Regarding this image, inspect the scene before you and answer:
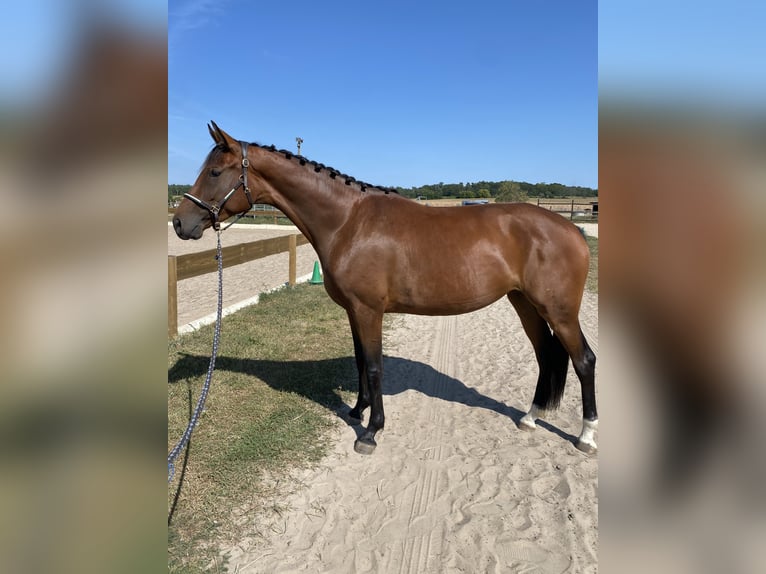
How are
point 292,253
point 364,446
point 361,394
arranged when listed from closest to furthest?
point 364,446, point 361,394, point 292,253

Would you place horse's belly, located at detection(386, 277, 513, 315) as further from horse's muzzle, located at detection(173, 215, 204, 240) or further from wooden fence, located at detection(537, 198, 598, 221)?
wooden fence, located at detection(537, 198, 598, 221)

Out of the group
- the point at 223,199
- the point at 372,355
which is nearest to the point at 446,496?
the point at 372,355

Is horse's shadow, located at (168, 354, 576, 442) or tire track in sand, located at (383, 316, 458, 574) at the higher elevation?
horse's shadow, located at (168, 354, 576, 442)

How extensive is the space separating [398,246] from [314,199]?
2.47 feet

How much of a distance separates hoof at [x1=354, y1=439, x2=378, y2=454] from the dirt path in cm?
4

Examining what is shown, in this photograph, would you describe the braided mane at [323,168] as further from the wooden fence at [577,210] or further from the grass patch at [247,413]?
the wooden fence at [577,210]

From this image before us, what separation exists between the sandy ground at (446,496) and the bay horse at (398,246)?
330 millimetres

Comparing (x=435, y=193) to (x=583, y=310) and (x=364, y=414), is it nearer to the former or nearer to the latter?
(x=583, y=310)

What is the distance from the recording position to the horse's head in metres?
3.19

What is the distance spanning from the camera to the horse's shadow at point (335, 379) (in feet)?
13.8

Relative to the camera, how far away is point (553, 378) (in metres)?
3.72
